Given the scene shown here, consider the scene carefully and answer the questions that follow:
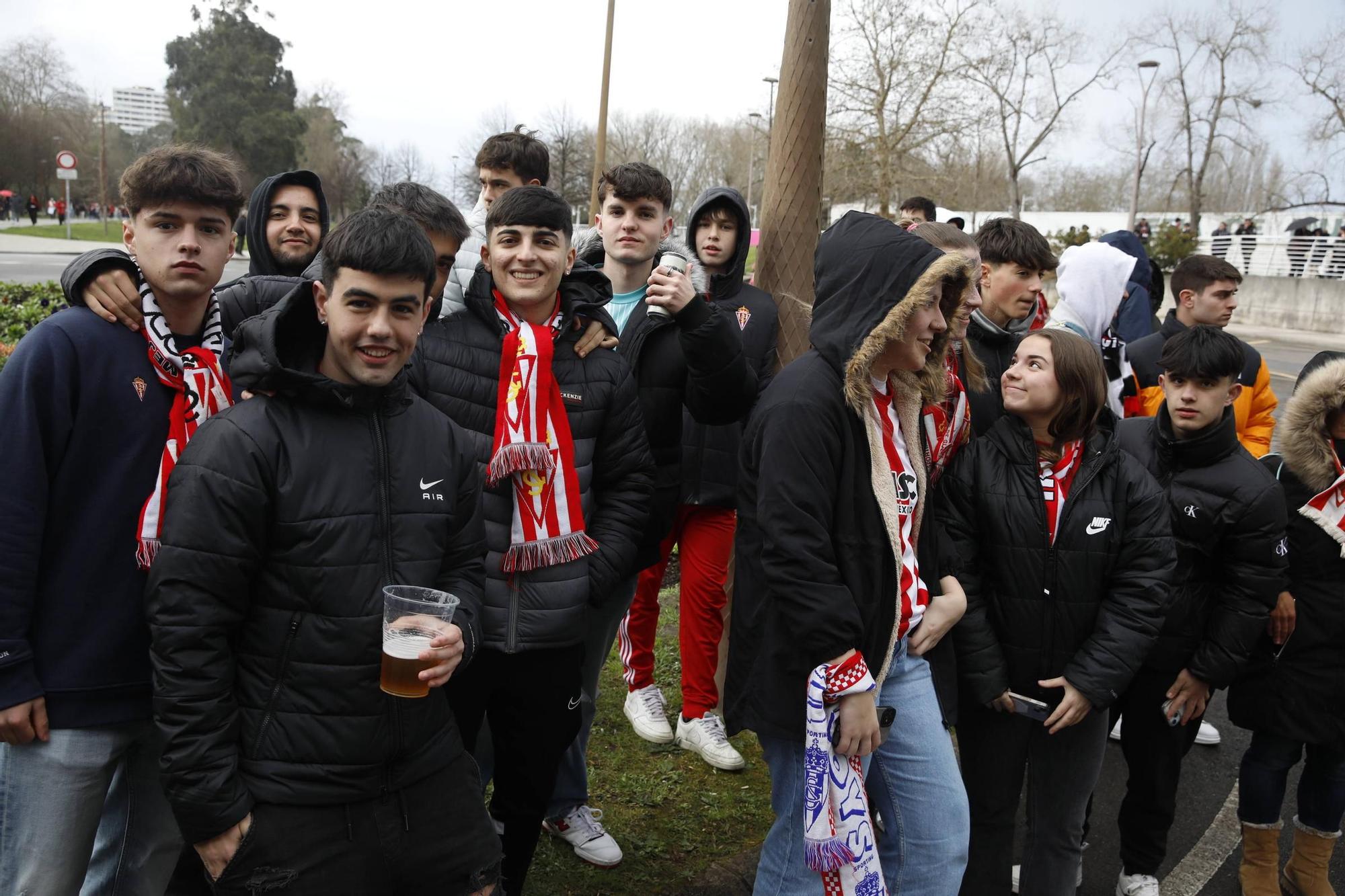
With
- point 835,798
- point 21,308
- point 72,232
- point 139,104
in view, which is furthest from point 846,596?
point 139,104

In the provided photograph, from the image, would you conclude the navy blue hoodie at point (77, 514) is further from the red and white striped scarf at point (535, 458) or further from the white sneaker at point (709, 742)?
the white sneaker at point (709, 742)

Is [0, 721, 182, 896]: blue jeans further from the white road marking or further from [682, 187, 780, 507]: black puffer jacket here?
the white road marking

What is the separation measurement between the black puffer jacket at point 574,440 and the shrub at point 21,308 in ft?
20.2

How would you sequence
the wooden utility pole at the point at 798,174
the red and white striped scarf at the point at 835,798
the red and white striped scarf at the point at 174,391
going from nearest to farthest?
the red and white striped scarf at the point at 174,391 < the red and white striped scarf at the point at 835,798 < the wooden utility pole at the point at 798,174

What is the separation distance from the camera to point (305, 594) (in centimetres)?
202

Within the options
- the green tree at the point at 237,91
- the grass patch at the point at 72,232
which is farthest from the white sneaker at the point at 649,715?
the green tree at the point at 237,91

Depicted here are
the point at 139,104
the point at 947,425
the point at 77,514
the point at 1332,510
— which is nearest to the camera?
the point at 77,514

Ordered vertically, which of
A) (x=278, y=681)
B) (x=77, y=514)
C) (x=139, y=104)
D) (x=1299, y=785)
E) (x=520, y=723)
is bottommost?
(x=1299, y=785)

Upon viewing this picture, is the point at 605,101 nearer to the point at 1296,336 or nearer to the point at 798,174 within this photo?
the point at 798,174

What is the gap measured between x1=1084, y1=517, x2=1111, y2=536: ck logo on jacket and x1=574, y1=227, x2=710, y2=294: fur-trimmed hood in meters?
1.75

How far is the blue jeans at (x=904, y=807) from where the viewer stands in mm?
2518

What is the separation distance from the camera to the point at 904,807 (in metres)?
2.56

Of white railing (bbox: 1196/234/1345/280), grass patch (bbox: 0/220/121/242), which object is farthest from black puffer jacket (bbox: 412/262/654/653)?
grass patch (bbox: 0/220/121/242)

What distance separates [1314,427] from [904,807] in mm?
2267
